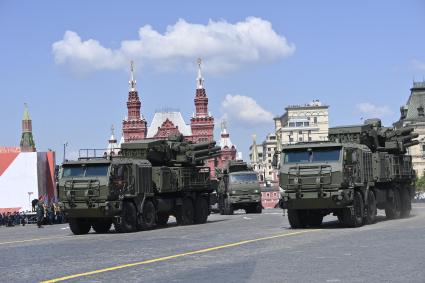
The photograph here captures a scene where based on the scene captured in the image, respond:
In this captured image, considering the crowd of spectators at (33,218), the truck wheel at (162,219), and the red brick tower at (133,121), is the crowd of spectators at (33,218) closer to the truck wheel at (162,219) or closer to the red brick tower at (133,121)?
Result: the truck wheel at (162,219)

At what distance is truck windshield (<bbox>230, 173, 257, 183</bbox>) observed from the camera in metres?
43.3

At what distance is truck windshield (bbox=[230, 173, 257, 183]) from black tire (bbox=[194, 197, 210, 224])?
406 inches

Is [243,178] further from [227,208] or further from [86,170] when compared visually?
[86,170]

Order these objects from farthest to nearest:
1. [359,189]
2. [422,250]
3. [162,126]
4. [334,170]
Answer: [162,126] → [359,189] → [334,170] → [422,250]

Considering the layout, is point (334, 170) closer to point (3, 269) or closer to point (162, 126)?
point (3, 269)

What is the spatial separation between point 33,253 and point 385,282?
9.21m

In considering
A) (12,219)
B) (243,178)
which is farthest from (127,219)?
(12,219)

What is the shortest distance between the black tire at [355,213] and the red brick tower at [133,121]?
150m

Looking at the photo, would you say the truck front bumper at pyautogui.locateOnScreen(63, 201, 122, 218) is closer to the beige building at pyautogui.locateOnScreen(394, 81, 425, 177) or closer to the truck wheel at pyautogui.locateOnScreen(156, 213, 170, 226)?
the truck wheel at pyautogui.locateOnScreen(156, 213, 170, 226)

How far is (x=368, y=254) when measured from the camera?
A: 573 inches

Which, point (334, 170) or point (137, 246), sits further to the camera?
point (334, 170)

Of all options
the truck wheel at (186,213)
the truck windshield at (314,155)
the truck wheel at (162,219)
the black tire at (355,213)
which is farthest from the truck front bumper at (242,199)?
the truck windshield at (314,155)

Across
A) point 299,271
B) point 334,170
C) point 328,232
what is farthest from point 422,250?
point 334,170

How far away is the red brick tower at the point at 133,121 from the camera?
174m
